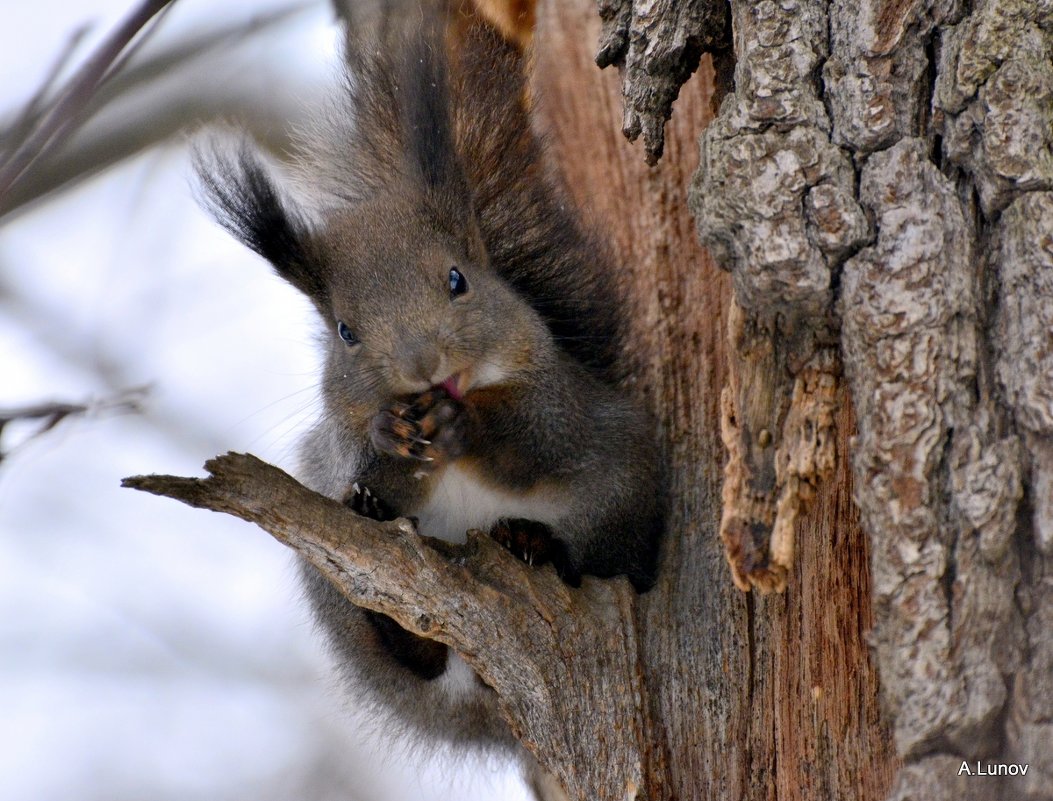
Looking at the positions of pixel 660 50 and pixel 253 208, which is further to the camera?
pixel 253 208

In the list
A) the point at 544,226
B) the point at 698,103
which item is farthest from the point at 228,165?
the point at 698,103

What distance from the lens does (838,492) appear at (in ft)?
5.36

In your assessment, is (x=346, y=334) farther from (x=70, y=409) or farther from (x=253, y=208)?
(x=70, y=409)

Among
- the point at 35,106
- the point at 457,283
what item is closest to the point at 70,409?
the point at 35,106

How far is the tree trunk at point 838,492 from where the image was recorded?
1212mm

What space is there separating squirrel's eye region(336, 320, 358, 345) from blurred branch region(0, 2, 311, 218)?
478mm

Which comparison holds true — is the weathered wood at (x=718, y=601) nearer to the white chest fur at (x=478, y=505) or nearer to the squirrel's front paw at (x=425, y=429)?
the white chest fur at (x=478, y=505)

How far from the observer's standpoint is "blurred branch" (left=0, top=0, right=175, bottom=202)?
128 cm

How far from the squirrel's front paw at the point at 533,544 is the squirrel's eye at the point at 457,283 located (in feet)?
1.42

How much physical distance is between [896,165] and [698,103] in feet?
3.41

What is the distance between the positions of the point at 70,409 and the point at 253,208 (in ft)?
2.26

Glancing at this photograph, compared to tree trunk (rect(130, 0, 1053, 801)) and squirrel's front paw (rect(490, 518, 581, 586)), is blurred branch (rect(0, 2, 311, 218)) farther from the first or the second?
squirrel's front paw (rect(490, 518, 581, 586))

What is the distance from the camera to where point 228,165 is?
1.94 m

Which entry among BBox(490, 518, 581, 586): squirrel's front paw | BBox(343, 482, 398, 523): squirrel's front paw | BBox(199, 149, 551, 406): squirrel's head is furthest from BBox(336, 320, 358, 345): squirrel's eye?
BBox(490, 518, 581, 586): squirrel's front paw
